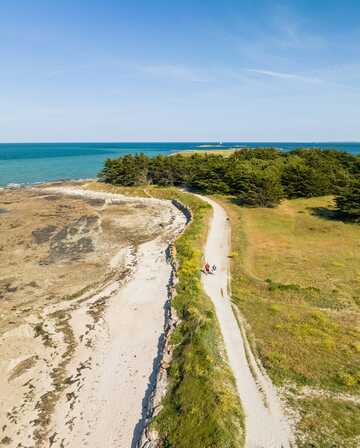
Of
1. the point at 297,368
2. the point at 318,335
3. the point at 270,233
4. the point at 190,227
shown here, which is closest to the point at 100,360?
the point at 297,368

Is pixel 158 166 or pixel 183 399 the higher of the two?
pixel 158 166

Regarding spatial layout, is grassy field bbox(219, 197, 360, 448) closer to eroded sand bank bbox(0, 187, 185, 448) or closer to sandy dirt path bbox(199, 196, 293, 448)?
sandy dirt path bbox(199, 196, 293, 448)

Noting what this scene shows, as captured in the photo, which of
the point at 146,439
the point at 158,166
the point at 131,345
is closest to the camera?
the point at 146,439

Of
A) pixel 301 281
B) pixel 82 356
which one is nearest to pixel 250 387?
pixel 82 356

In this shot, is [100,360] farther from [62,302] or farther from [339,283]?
[339,283]

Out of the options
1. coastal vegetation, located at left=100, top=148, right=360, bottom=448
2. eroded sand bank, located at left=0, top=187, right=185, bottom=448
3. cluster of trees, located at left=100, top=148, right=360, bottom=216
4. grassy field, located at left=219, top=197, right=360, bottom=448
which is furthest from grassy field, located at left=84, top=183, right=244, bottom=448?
cluster of trees, located at left=100, top=148, right=360, bottom=216
